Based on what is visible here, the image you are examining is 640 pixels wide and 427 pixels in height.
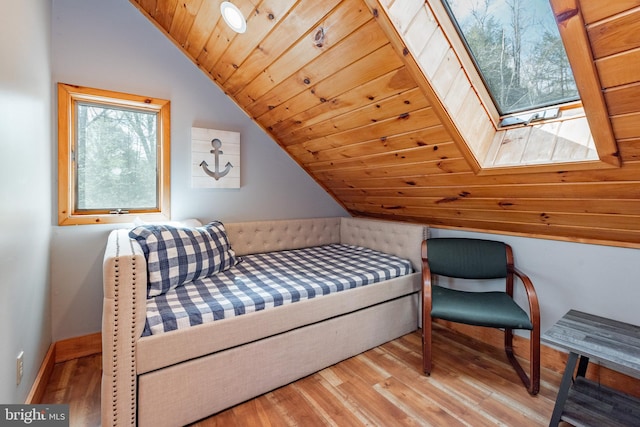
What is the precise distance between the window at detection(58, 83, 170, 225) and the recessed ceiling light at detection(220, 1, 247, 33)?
0.89 meters

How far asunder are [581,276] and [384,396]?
143cm

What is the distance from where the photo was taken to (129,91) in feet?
7.03

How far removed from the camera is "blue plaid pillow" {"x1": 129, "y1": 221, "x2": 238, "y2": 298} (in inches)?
66.7

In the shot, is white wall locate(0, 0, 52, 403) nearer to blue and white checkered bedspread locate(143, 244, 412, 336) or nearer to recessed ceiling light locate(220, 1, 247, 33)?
blue and white checkered bedspread locate(143, 244, 412, 336)

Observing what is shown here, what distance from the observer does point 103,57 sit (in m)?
2.05

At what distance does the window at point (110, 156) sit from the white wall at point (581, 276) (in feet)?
8.94

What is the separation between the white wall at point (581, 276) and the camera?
1704 mm

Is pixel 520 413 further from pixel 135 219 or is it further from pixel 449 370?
pixel 135 219

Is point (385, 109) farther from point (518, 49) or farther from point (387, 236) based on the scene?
point (387, 236)

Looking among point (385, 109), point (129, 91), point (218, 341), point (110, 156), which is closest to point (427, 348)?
point (218, 341)

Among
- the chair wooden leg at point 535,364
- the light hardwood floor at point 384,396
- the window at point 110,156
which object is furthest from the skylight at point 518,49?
the window at point 110,156

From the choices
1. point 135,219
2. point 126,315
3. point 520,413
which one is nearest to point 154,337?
point 126,315

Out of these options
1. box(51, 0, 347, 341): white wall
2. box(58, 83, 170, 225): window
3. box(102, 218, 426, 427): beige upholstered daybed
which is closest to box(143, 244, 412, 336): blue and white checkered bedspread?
box(102, 218, 426, 427): beige upholstered daybed

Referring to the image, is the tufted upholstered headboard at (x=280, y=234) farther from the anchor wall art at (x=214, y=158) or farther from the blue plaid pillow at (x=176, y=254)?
the blue plaid pillow at (x=176, y=254)
